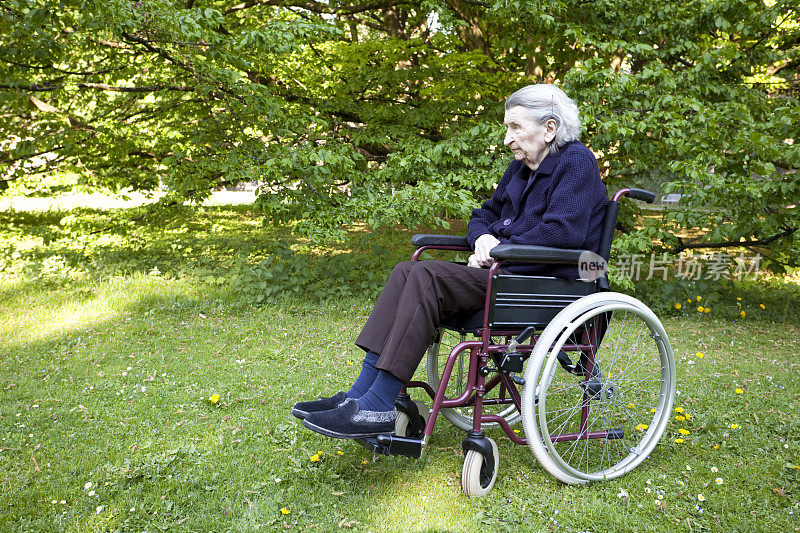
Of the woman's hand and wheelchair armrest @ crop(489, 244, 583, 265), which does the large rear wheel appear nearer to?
wheelchair armrest @ crop(489, 244, 583, 265)

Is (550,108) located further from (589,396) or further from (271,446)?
(271,446)

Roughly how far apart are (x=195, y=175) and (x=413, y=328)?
4.26 metres

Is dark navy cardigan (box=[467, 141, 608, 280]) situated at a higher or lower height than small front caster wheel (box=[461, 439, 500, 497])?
higher

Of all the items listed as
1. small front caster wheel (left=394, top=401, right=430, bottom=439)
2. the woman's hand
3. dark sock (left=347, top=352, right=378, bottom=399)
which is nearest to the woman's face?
the woman's hand

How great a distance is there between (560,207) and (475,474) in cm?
101

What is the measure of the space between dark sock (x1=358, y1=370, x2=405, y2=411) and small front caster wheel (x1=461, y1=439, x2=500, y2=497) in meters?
0.36

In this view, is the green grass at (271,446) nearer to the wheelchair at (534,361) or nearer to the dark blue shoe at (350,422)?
the wheelchair at (534,361)

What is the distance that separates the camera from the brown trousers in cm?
212

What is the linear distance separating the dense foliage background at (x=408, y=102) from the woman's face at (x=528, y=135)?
7.51 feet

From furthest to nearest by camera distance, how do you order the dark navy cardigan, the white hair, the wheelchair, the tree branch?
the tree branch, the white hair, the dark navy cardigan, the wheelchair

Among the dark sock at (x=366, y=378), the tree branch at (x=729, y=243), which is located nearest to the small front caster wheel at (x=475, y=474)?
the dark sock at (x=366, y=378)

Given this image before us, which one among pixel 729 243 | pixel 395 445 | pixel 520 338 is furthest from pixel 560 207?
pixel 729 243

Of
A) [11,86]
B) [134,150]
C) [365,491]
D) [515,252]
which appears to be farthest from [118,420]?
[134,150]

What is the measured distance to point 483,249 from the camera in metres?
2.44
